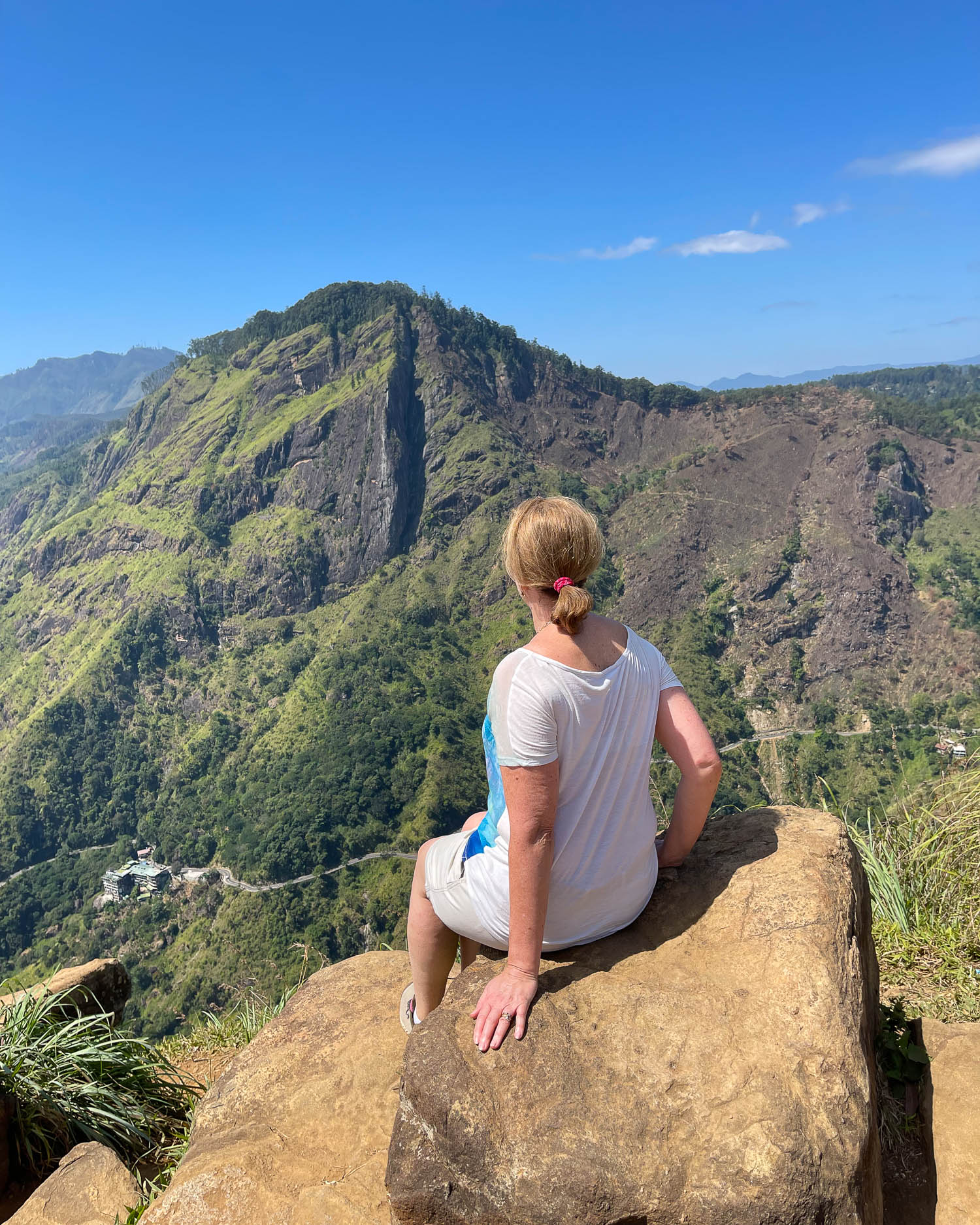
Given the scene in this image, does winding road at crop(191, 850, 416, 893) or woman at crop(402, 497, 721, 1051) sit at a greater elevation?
woman at crop(402, 497, 721, 1051)

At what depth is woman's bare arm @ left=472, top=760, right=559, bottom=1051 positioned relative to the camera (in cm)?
217

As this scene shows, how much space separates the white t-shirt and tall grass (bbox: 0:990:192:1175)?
8.24 ft

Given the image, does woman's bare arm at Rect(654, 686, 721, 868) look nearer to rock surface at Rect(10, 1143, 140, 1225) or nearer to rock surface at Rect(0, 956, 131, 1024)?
rock surface at Rect(10, 1143, 140, 1225)

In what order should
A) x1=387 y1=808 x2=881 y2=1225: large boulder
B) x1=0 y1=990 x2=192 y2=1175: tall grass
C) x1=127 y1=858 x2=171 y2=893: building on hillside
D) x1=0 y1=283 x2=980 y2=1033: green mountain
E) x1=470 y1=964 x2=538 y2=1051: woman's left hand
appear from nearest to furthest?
x1=387 y1=808 x2=881 y2=1225: large boulder < x1=470 y1=964 x2=538 y2=1051: woman's left hand < x1=0 y1=990 x2=192 y2=1175: tall grass < x1=0 y1=283 x2=980 y2=1033: green mountain < x1=127 y1=858 x2=171 y2=893: building on hillside

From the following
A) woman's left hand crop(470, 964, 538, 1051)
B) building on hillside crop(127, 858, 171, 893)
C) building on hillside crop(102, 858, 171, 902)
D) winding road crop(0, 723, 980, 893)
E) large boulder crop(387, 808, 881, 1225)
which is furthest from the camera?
building on hillside crop(102, 858, 171, 902)

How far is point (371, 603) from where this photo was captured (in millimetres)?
91938

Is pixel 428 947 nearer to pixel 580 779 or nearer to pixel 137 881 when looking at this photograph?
pixel 580 779

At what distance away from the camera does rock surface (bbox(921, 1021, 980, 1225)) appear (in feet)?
8.13

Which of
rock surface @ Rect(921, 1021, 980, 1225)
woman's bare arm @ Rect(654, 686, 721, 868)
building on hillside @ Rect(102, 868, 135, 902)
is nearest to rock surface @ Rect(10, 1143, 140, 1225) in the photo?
woman's bare arm @ Rect(654, 686, 721, 868)

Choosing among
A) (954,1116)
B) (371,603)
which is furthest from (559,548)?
(371,603)

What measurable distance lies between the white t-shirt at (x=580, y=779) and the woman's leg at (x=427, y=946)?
0.28 m

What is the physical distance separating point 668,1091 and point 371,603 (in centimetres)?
9124

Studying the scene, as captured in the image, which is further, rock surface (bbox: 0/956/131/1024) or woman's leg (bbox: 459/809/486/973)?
rock surface (bbox: 0/956/131/1024)

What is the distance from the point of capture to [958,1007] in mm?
3375
